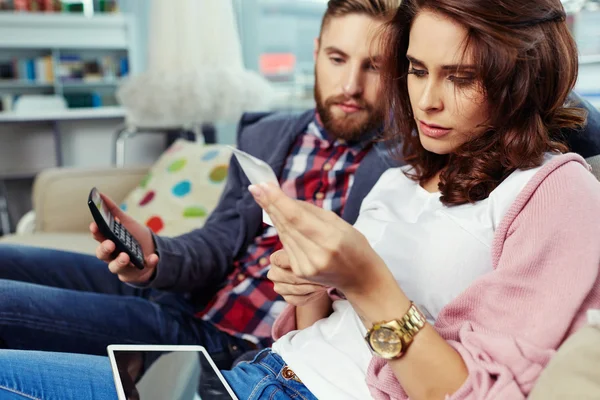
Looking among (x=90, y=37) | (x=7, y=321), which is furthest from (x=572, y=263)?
(x=90, y=37)

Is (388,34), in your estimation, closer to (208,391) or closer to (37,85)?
(208,391)

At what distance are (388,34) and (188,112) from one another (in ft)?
5.66

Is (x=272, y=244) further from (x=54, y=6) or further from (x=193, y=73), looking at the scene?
(x=54, y=6)

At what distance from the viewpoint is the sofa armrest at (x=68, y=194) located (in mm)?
2076

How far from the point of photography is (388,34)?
0.96m

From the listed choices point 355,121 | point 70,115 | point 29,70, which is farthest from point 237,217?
point 29,70

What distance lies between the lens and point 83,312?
1.17 meters

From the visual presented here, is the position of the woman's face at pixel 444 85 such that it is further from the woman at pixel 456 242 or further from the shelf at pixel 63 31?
the shelf at pixel 63 31

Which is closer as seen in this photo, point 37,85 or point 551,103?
point 551,103

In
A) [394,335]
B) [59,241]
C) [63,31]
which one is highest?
[394,335]

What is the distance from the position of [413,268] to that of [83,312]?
0.68 m

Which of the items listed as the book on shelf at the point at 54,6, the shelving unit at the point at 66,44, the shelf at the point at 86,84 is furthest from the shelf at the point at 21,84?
the book on shelf at the point at 54,6

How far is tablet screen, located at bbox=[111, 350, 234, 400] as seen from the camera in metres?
0.82

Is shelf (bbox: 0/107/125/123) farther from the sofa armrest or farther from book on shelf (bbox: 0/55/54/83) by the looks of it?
the sofa armrest
